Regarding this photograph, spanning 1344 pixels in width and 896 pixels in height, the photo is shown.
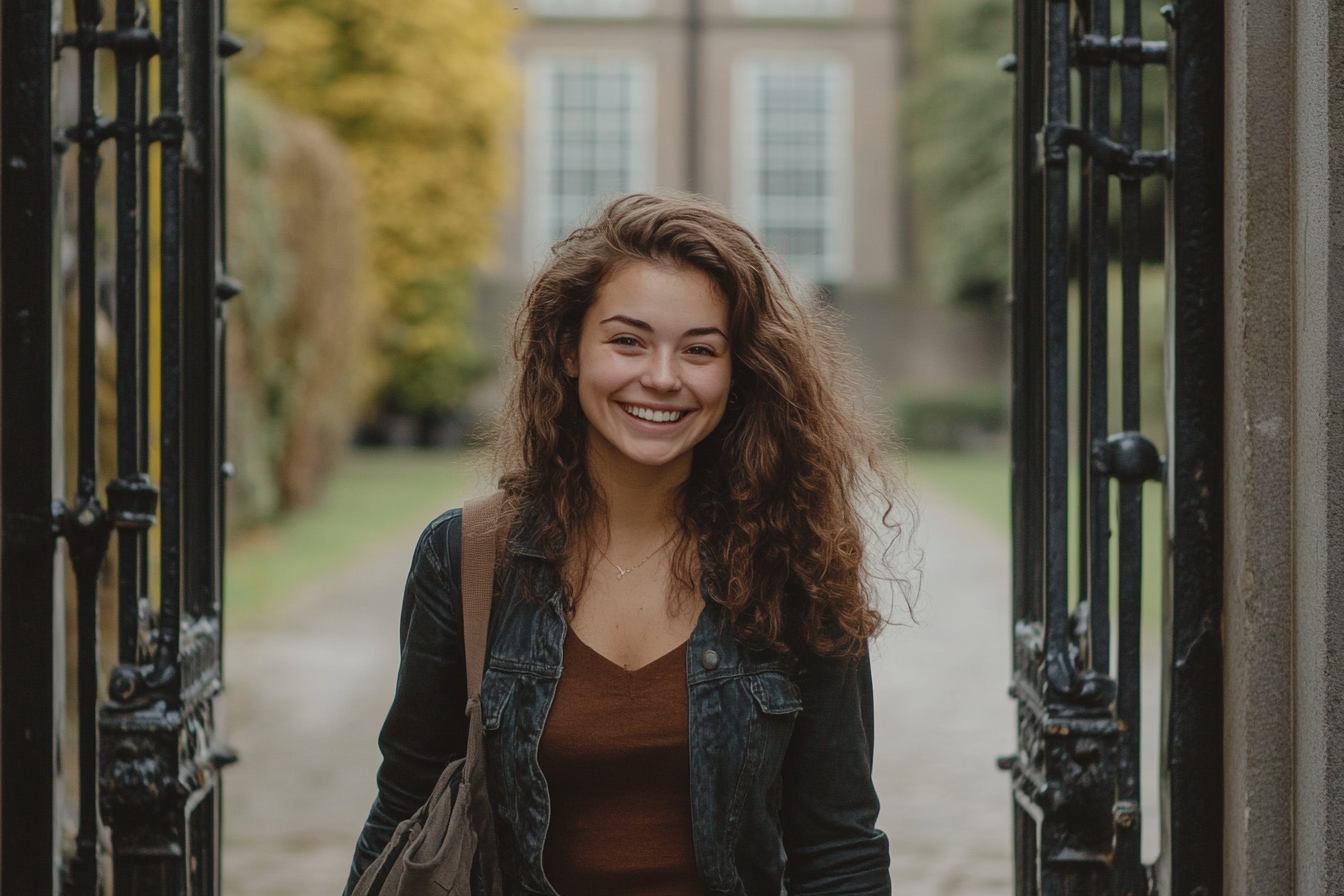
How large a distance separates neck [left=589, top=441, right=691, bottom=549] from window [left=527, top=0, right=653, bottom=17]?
28755 mm

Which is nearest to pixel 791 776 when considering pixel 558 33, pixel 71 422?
pixel 71 422

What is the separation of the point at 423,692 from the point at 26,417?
0.86m

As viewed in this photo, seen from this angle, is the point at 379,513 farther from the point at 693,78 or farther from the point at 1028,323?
the point at 693,78

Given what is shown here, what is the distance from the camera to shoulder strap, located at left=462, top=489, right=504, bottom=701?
214 cm

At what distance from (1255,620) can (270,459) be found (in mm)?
12734

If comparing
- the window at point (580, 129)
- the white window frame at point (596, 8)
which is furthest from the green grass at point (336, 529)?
the white window frame at point (596, 8)

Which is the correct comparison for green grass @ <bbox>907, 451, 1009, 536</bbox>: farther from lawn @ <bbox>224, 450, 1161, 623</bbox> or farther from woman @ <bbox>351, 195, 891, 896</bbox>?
woman @ <bbox>351, 195, 891, 896</bbox>

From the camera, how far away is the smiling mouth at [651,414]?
2.17 meters

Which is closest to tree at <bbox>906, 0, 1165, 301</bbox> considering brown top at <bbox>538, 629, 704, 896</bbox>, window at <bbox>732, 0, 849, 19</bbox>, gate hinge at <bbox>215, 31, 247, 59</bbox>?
window at <bbox>732, 0, 849, 19</bbox>

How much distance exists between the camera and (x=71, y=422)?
495 centimetres

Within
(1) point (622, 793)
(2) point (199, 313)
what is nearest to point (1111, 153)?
(1) point (622, 793)

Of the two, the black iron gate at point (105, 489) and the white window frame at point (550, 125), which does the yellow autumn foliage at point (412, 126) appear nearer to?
the white window frame at point (550, 125)

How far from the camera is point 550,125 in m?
29.9

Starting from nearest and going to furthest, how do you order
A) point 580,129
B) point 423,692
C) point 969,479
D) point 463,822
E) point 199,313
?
point 463,822
point 423,692
point 199,313
point 969,479
point 580,129
